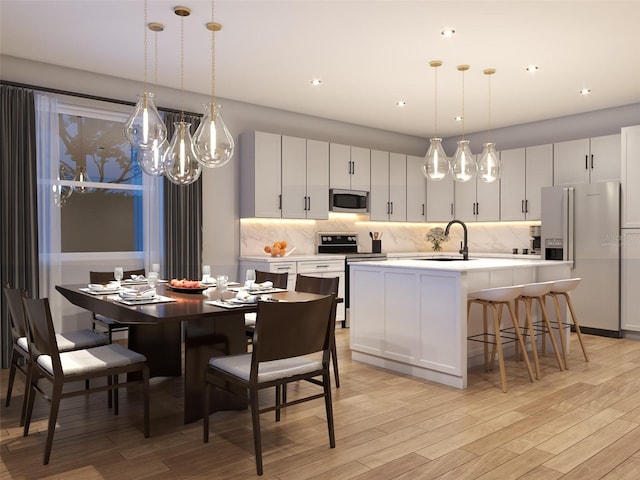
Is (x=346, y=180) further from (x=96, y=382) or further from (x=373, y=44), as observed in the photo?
(x=96, y=382)

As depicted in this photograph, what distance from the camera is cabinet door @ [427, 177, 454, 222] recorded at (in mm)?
7859

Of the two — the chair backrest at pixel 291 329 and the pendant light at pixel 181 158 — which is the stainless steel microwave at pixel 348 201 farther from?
the chair backrest at pixel 291 329

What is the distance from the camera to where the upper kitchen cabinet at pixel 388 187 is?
718 centimetres

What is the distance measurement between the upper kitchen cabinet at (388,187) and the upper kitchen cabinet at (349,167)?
0.45 feet

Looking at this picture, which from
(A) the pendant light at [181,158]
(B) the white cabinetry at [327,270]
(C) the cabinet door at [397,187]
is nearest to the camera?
(A) the pendant light at [181,158]

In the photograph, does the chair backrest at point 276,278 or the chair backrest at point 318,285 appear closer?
the chair backrest at point 318,285

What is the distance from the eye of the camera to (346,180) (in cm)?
681

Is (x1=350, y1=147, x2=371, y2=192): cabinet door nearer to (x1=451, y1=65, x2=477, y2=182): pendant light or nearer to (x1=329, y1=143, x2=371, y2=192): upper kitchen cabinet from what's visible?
(x1=329, y1=143, x2=371, y2=192): upper kitchen cabinet

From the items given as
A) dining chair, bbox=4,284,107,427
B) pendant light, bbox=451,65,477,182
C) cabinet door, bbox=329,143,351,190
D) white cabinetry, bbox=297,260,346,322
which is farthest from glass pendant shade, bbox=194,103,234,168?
cabinet door, bbox=329,143,351,190

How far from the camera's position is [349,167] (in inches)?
269

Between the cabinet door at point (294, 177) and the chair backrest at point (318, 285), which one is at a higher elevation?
the cabinet door at point (294, 177)

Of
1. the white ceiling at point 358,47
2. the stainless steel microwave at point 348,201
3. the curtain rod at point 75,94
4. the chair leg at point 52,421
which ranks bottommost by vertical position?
the chair leg at point 52,421

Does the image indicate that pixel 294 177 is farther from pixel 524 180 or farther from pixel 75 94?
pixel 524 180

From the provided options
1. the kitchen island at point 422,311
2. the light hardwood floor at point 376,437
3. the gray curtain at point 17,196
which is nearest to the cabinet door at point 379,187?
the kitchen island at point 422,311
